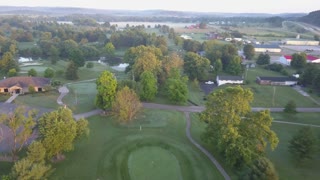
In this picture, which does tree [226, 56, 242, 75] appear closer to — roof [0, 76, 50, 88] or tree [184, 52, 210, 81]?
tree [184, 52, 210, 81]

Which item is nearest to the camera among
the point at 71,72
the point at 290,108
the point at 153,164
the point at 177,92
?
the point at 153,164

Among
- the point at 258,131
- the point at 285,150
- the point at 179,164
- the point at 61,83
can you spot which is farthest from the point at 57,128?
the point at 61,83

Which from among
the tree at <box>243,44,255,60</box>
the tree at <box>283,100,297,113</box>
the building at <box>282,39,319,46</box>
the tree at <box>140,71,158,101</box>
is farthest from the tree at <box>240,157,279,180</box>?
the building at <box>282,39,319,46</box>

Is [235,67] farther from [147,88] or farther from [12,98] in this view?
[12,98]

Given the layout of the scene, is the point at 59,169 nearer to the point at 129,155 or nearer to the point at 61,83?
the point at 129,155

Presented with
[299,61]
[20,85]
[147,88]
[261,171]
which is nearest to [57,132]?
[261,171]

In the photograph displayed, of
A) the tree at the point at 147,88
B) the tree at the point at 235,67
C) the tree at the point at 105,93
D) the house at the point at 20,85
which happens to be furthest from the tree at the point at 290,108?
the house at the point at 20,85

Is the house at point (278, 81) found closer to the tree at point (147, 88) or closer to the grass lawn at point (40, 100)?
the tree at point (147, 88)

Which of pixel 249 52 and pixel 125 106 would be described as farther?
pixel 249 52
